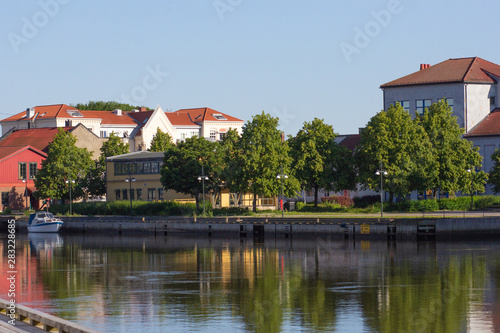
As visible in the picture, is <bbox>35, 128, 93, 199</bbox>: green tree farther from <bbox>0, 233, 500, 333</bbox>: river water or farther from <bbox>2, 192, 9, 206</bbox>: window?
<bbox>0, 233, 500, 333</bbox>: river water

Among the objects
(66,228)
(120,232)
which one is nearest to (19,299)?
(120,232)

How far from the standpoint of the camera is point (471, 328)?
113 feet

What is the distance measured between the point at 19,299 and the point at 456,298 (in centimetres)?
2315

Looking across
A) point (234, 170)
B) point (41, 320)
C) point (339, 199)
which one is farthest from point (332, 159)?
point (41, 320)

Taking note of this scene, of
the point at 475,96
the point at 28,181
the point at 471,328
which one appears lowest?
the point at 471,328

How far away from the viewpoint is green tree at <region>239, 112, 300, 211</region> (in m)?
94.7

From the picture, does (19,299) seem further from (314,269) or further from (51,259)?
(51,259)

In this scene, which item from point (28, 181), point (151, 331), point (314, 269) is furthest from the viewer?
point (28, 181)

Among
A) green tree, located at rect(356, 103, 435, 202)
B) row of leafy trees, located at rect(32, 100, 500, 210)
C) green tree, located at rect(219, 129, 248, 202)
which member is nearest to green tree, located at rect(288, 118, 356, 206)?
row of leafy trees, located at rect(32, 100, 500, 210)

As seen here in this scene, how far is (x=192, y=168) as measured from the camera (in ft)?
329

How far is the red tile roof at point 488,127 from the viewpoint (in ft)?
354

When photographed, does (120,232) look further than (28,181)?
No

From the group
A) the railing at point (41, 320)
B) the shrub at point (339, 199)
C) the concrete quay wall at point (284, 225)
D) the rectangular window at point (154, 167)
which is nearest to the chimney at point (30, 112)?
the rectangular window at point (154, 167)

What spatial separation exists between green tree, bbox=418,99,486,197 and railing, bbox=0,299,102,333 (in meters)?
69.5
